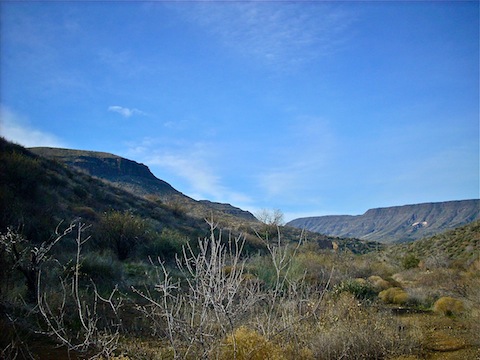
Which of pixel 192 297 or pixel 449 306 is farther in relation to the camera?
pixel 449 306

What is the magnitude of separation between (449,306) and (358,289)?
8.17ft

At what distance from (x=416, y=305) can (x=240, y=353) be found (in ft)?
31.8

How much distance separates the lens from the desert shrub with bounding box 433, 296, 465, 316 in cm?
1007

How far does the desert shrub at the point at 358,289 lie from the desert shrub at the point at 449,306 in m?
1.96

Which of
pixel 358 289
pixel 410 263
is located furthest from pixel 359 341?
pixel 410 263

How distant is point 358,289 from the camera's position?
461 inches

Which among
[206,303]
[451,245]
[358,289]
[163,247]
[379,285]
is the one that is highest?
[451,245]

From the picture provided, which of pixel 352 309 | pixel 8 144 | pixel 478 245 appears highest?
pixel 8 144

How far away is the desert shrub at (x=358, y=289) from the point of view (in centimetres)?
1119

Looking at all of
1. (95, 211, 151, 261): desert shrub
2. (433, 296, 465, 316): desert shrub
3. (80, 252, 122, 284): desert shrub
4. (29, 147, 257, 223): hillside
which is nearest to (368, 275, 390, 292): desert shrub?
(433, 296, 465, 316): desert shrub

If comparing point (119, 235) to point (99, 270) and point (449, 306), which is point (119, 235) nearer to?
point (99, 270)

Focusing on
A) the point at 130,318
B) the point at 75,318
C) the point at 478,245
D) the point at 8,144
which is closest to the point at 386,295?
the point at 130,318

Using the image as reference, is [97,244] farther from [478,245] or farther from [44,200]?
[478,245]

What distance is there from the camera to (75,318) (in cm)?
714
